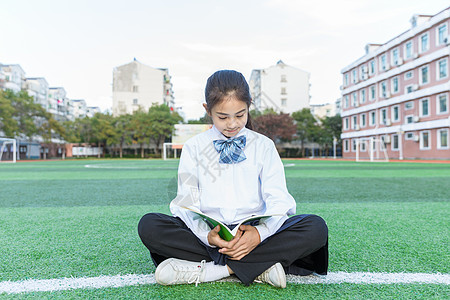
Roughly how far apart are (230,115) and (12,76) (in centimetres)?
4197

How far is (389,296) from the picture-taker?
4.06 ft

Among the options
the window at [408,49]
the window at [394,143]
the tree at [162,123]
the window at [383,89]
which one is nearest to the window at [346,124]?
the window at [383,89]

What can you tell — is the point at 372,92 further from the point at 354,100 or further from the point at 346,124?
the point at 346,124

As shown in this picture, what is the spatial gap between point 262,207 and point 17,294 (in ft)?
3.30

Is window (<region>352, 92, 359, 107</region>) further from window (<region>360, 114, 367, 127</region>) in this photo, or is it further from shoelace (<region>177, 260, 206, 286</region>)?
shoelace (<region>177, 260, 206, 286</region>)

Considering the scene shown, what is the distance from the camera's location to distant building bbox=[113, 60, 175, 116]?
130 feet

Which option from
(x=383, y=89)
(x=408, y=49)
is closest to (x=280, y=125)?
(x=383, y=89)

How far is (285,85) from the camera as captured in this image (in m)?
40.3

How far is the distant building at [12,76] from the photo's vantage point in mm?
35550

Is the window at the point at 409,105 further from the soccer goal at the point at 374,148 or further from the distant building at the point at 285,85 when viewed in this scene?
the distant building at the point at 285,85

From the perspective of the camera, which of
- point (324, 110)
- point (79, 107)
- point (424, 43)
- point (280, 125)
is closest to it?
point (424, 43)

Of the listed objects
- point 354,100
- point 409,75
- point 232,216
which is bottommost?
point 232,216

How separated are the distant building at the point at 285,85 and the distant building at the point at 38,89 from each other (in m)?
25.3

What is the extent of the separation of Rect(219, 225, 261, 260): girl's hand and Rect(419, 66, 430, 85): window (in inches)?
870
